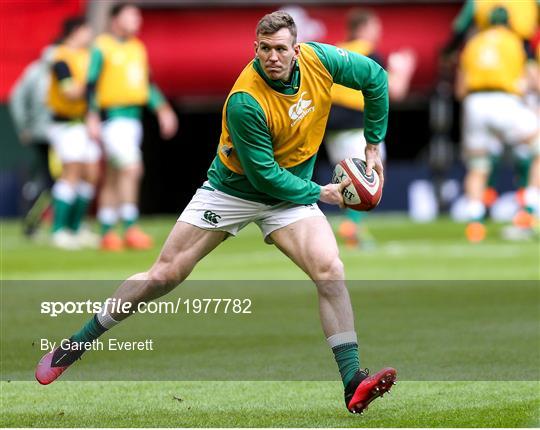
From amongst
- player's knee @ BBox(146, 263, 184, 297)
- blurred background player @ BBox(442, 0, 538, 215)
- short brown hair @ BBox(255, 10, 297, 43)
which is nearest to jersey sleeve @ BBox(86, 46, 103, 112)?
blurred background player @ BBox(442, 0, 538, 215)

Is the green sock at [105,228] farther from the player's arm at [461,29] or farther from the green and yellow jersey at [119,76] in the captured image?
the player's arm at [461,29]

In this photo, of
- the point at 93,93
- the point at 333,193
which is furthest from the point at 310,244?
the point at 93,93

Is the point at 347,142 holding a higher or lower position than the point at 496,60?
lower

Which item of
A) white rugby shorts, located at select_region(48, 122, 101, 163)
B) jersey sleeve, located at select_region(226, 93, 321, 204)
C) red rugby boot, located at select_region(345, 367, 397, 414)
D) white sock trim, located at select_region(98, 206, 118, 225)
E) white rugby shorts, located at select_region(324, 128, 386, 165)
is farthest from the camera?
white rugby shorts, located at select_region(48, 122, 101, 163)

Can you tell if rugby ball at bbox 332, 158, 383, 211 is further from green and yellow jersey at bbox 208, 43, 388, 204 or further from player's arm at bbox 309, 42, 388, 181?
green and yellow jersey at bbox 208, 43, 388, 204

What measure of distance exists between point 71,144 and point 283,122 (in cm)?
1068

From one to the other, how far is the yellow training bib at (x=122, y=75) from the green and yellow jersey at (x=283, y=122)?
9.43 meters

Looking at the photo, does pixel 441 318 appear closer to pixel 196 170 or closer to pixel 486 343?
pixel 486 343

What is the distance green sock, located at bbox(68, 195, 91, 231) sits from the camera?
58.2ft

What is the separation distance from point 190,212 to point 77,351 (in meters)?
1.03

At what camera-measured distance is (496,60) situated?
17078 millimetres

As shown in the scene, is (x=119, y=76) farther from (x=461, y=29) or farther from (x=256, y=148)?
(x=256, y=148)

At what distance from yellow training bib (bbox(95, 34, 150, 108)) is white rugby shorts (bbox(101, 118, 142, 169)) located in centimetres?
24

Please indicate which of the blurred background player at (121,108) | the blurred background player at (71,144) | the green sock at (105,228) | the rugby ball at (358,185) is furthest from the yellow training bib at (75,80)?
the rugby ball at (358,185)
